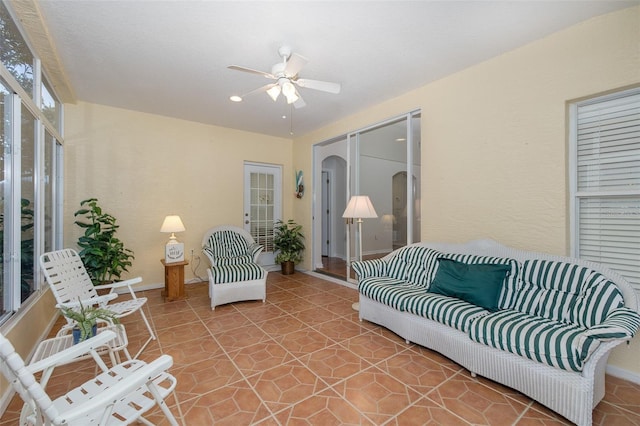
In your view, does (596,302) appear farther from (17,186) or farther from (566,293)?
(17,186)

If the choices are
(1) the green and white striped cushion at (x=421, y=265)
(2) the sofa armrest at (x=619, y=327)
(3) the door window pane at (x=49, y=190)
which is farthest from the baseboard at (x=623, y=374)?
(3) the door window pane at (x=49, y=190)

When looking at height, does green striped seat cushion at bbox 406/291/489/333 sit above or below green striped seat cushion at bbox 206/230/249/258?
below

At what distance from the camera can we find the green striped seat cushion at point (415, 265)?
9.59ft

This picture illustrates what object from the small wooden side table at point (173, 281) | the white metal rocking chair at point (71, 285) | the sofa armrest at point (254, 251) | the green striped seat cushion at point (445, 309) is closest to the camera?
the green striped seat cushion at point (445, 309)

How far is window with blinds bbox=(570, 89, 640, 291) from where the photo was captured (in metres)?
2.17

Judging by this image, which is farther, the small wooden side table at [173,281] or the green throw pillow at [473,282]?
the small wooden side table at [173,281]

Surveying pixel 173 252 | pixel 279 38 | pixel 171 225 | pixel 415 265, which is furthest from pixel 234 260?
pixel 279 38

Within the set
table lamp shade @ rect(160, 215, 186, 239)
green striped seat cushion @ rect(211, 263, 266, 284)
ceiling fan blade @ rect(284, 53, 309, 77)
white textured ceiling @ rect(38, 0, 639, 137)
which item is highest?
white textured ceiling @ rect(38, 0, 639, 137)

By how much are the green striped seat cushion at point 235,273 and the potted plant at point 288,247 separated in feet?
5.08

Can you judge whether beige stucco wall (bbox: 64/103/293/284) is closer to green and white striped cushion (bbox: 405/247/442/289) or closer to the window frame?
the window frame

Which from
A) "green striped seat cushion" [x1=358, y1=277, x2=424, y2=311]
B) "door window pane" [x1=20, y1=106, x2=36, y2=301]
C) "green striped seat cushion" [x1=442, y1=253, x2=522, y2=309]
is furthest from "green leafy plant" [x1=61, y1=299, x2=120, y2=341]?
"green striped seat cushion" [x1=442, y1=253, x2=522, y2=309]

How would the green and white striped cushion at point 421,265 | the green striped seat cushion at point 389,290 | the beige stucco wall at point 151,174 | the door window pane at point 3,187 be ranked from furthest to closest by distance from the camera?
the beige stucco wall at point 151,174 → the green and white striped cushion at point 421,265 → the green striped seat cushion at point 389,290 → the door window pane at point 3,187

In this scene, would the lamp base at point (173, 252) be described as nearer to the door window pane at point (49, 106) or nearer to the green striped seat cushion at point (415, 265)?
the door window pane at point (49, 106)

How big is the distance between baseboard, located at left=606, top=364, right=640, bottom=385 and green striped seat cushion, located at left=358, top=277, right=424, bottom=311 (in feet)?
4.94
